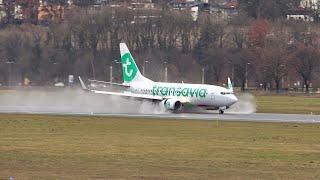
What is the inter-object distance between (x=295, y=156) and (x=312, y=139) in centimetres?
1128

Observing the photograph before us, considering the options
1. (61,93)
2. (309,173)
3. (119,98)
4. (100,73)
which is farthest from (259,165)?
(100,73)

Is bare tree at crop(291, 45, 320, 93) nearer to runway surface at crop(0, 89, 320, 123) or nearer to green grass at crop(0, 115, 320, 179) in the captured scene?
runway surface at crop(0, 89, 320, 123)

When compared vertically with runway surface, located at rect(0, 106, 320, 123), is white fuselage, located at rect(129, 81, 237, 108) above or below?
above

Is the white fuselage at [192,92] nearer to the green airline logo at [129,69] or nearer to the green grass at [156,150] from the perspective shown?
the green airline logo at [129,69]

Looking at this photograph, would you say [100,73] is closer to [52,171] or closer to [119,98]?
[119,98]

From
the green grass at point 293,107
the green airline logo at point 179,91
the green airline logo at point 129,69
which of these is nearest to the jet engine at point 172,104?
the green airline logo at point 179,91

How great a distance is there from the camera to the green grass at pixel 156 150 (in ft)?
151

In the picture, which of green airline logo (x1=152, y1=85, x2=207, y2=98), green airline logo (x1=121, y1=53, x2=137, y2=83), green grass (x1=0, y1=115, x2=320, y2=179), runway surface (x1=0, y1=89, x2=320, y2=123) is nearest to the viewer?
green grass (x1=0, y1=115, x2=320, y2=179)

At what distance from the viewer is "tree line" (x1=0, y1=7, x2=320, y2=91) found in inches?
6122

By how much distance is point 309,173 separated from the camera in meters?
46.3

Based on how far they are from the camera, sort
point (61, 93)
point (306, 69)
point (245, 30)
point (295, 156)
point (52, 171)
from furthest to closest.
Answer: point (245, 30) → point (306, 69) → point (61, 93) → point (295, 156) → point (52, 171)

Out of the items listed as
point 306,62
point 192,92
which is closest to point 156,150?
point 192,92

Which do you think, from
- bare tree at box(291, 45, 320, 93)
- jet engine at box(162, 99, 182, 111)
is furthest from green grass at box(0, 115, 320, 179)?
bare tree at box(291, 45, 320, 93)

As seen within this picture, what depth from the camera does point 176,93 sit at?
334ft
